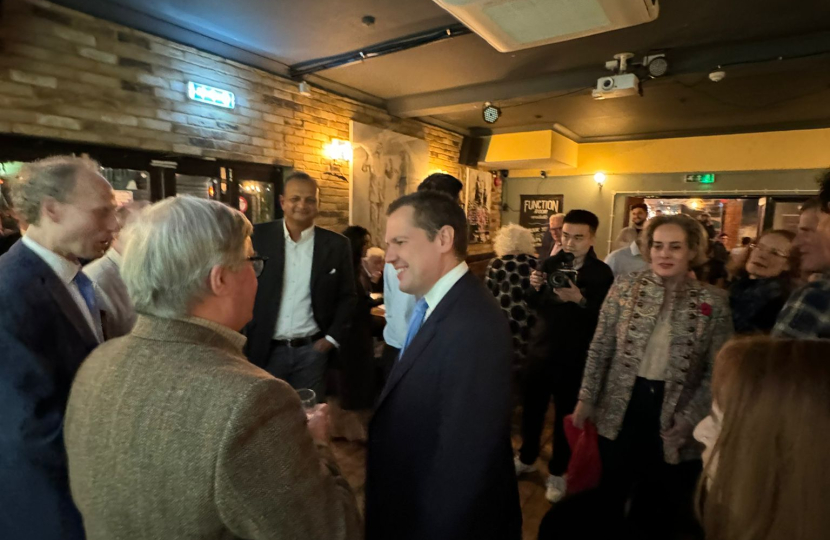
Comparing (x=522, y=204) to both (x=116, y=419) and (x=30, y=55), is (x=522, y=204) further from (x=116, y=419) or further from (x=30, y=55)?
(x=116, y=419)

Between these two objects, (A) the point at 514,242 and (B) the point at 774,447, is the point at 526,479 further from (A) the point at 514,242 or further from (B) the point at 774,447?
(B) the point at 774,447

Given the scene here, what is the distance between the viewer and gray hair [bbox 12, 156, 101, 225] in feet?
4.44

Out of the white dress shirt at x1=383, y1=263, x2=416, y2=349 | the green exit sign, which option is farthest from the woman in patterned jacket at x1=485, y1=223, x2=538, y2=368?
the green exit sign

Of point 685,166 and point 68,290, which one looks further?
point 685,166

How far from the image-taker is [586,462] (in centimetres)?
215

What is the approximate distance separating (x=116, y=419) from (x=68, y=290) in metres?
0.78

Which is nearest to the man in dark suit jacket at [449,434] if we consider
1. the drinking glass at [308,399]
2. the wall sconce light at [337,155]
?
the drinking glass at [308,399]

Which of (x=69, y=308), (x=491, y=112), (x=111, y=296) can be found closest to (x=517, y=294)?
(x=111, y=296)

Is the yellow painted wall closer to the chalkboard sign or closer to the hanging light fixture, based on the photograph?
the chalkboard sign

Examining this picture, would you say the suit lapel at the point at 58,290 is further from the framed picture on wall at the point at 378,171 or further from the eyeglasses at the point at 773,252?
the framed picture on wall at the point at 378,171

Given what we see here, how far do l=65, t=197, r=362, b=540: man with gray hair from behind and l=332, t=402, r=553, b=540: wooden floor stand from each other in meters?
1.68

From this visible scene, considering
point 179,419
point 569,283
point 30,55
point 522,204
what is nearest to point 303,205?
point 569,283

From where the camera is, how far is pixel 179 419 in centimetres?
74

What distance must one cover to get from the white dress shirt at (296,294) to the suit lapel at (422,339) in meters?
1.49
